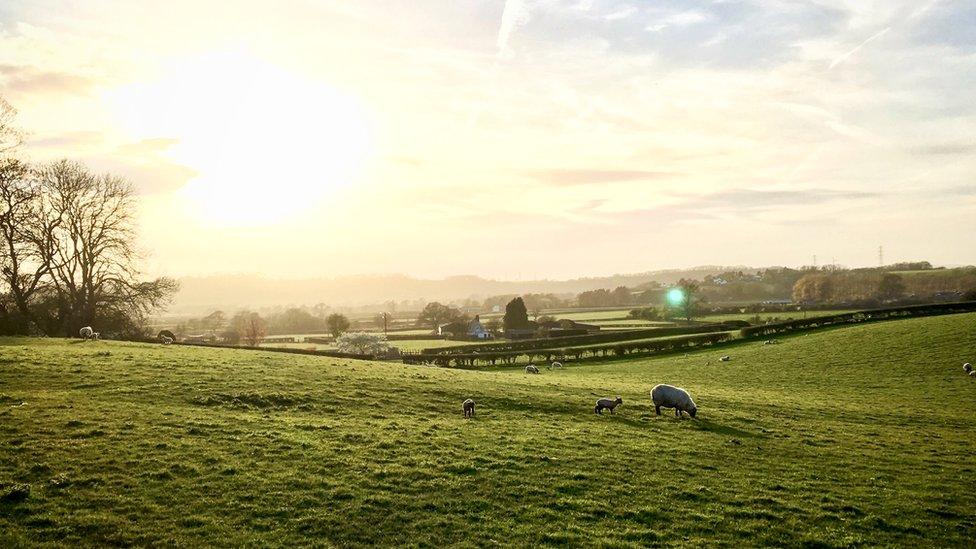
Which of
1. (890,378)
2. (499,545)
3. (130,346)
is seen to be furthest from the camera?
(890,378)

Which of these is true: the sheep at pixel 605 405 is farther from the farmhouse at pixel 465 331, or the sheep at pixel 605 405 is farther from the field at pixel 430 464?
the farmhouse at pixel 465 331

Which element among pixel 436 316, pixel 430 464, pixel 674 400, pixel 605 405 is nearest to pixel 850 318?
pixel 674 400

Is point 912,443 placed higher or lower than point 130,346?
lower

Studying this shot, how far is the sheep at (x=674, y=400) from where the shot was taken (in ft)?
97.2

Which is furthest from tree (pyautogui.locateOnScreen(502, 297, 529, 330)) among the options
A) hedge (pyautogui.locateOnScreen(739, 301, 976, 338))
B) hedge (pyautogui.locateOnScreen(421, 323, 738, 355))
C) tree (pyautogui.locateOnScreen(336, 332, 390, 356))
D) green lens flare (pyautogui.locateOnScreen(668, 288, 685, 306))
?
hedge (pyautogui.locateOnScreen(739, 301, 976, 338))

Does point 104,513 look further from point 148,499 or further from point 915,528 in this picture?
point 915,528

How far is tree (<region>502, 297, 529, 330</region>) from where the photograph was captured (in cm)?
13462

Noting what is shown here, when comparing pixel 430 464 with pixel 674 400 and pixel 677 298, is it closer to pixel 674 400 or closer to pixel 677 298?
pixel 674 400

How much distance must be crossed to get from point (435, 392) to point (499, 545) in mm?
18366

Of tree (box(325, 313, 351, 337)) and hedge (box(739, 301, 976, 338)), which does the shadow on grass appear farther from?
tree (box(325, 313, 351, 337))

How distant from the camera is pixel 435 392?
3234 cm

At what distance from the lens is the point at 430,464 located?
19.3m

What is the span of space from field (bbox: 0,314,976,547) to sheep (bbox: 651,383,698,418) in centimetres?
99

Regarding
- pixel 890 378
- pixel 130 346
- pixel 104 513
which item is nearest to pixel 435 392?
pixel 104 513
